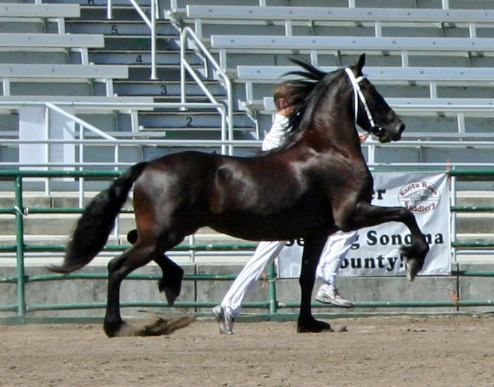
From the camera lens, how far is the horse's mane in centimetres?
815

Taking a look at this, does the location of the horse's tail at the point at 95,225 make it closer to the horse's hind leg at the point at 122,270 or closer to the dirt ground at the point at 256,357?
the horse's hind leg at the point at 122,270

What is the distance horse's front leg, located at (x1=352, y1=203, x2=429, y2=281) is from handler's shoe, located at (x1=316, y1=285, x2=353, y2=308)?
1148mm

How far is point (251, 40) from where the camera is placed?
14242mm

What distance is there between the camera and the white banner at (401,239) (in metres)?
9.26

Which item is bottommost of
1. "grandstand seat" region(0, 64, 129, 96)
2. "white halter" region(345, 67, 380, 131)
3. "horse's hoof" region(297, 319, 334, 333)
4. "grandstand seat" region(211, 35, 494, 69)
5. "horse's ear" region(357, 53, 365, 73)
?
"horse's hoof" region(297, 319, 334, 333)

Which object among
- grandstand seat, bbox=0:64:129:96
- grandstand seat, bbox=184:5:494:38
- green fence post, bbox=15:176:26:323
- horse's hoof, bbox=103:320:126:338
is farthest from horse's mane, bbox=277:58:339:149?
grandstand seat, bbox=184:5:494:38

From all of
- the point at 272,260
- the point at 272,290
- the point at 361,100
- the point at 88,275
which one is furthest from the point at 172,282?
the point at 361,100

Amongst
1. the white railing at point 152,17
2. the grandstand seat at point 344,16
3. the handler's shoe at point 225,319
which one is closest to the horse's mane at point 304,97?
the handler's shoe at point 225,319

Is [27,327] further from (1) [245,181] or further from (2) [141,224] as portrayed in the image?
(1) [245,181]

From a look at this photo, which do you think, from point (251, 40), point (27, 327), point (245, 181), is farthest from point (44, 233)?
point (251, 40)

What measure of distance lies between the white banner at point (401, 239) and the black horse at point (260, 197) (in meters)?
1.20

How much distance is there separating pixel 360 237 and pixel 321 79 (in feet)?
5.62

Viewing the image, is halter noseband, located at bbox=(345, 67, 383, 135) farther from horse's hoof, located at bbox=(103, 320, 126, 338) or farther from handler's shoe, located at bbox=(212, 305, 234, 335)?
horse's hoof, located at bbox=(103, 320, 126, 338)

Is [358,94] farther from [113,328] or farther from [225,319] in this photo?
[113,328]
